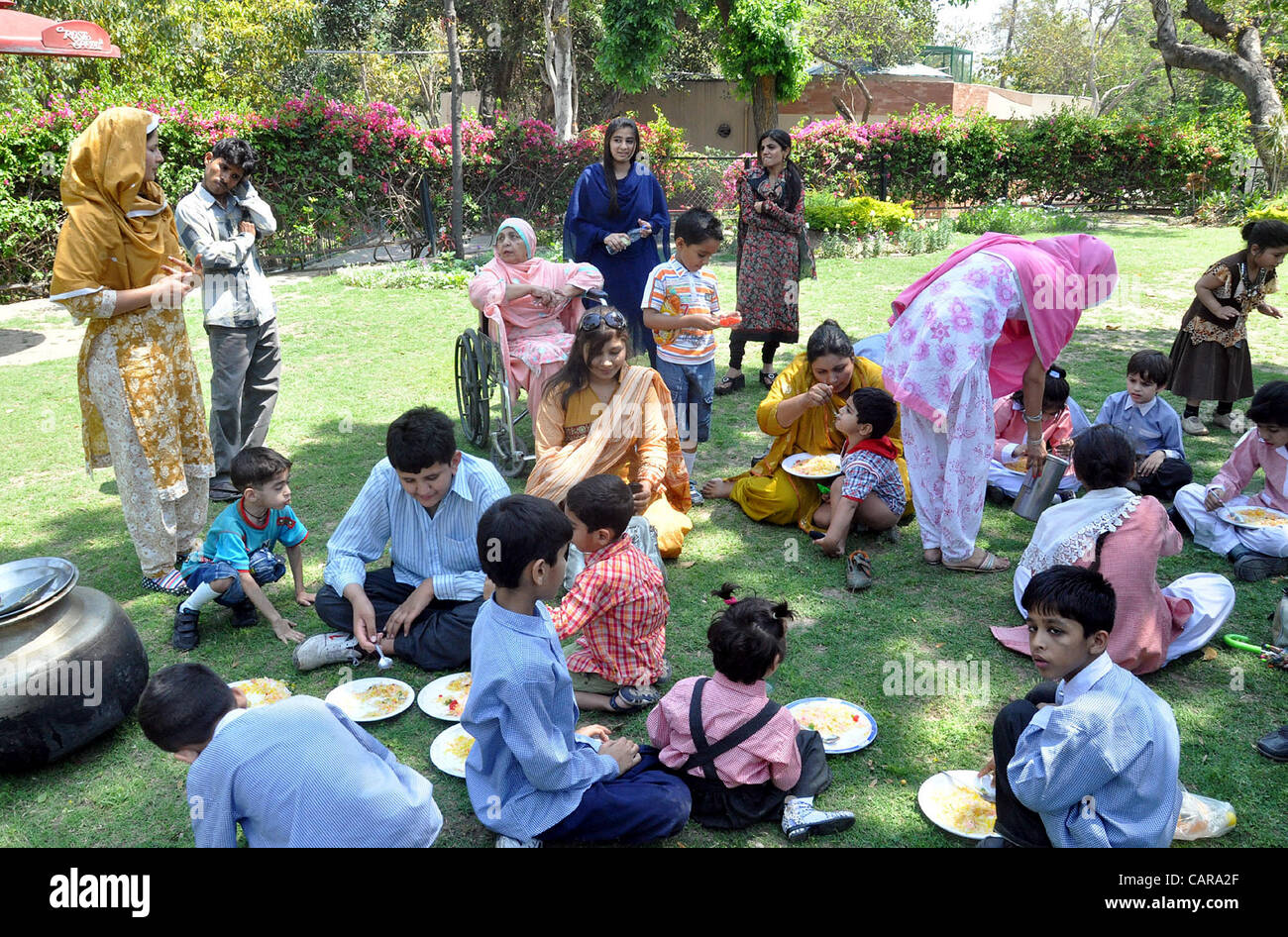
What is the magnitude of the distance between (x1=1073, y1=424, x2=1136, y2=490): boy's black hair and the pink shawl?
67 cm

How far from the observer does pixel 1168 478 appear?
532 cm

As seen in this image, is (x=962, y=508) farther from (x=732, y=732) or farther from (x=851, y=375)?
(x=732, y=732)

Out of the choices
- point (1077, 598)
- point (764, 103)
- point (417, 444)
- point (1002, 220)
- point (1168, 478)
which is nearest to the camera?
point (1077, 598)

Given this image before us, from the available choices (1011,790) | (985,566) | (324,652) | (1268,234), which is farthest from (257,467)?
(1268,234)

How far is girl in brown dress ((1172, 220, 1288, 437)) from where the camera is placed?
21.0ft

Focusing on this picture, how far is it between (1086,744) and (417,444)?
2.46 meters

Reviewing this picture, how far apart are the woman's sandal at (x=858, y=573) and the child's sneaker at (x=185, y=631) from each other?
2.97 meters

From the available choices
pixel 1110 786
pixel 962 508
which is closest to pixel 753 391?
pixel 962 508

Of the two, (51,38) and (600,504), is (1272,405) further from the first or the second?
(51,38)

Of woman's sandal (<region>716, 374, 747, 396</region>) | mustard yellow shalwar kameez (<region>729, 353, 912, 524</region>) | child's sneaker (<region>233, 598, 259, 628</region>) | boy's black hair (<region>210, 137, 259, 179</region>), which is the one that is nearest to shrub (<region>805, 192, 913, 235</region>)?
woman's sandal (<region>716, 374, 747, 396</region>)

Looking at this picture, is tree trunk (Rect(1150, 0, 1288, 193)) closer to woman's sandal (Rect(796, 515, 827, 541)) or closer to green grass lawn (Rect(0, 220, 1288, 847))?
green grass lawn (Rect(0, 220, 1288, 847))

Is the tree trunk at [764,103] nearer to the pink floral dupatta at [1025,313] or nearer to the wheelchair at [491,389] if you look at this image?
the wheelchair at [491,389]

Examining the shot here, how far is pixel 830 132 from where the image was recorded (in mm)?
16969

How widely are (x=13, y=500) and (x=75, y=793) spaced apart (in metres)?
3.18
